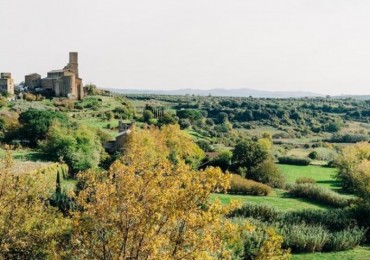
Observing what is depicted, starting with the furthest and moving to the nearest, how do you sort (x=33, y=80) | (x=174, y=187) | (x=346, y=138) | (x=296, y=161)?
(x=33, y=80) → (x=346, y=138) → (x=296, y=161) → (x=174, y=187)

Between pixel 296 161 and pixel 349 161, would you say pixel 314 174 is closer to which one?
pixel 296 161

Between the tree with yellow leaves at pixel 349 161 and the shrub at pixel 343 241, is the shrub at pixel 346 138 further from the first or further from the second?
the shrub at pixel 343 241

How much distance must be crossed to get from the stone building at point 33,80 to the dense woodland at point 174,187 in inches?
439

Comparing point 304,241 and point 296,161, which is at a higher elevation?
point 304,241

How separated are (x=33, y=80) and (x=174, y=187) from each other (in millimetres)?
94664

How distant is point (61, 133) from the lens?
52.9 metres

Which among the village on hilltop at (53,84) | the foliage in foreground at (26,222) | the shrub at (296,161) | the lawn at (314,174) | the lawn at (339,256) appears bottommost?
the lawn at (314,174)

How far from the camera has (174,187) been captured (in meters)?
11.6

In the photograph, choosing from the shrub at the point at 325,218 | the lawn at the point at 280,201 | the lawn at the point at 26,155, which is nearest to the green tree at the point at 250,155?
the lawn at the point at 280,201

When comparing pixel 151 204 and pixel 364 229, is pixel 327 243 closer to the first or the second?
pixel 364 229

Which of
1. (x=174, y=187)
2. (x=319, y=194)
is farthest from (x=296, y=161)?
(x=174, y=187)

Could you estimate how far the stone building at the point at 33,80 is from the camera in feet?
325

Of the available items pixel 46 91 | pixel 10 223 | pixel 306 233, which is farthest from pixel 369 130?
pixel 10 223

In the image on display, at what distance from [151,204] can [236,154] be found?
4732 centimetres
